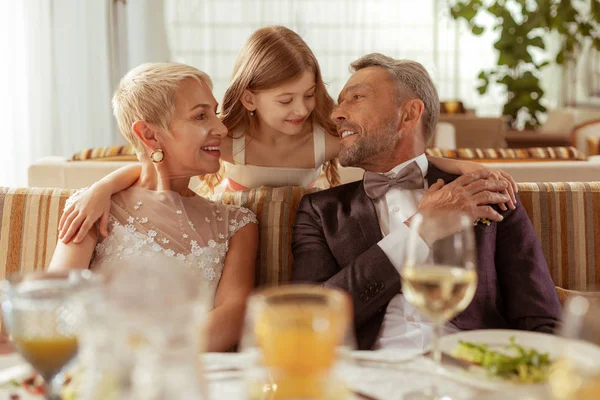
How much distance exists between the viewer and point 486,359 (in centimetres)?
113

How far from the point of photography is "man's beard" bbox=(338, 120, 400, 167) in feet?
7.37

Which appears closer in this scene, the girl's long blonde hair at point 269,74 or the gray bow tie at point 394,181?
the gray bow tie at point 394,181

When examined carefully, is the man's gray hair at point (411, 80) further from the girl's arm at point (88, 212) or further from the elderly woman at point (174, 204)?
the girl's arm at point (88, 212)

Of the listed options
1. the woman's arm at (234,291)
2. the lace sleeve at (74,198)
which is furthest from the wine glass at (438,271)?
the lace sleeve at (74,198)

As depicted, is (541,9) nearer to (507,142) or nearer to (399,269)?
(507,142)

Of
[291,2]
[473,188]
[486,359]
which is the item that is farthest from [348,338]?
[291,2]

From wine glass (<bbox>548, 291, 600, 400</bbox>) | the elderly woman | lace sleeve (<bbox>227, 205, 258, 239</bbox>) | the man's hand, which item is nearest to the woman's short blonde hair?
the elderly woman

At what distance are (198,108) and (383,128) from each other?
57cm

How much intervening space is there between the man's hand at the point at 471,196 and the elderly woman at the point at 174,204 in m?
0.53

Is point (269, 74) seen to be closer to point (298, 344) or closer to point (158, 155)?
point (158, 155)

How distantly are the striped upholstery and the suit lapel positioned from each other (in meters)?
3.60

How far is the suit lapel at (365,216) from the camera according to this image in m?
2.07

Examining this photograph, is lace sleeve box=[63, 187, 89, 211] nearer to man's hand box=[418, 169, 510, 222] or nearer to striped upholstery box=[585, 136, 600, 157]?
man's hand box=[418, 169, 510, 222]

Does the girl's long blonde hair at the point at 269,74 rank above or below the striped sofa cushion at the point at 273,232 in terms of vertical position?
above
